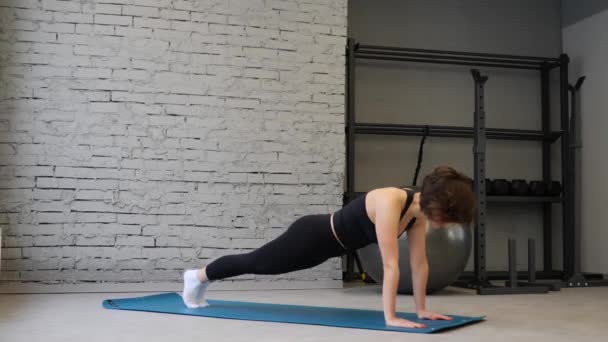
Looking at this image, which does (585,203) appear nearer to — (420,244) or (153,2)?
(420,244)

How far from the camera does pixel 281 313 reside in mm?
3344

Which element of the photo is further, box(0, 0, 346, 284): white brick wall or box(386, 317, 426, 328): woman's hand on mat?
box(0, 0, 346, 284): white brick wall

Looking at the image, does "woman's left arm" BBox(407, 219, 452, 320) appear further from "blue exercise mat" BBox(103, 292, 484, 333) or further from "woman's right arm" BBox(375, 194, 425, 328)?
"woman's right arm" BBox(375, 194, 425, 328)

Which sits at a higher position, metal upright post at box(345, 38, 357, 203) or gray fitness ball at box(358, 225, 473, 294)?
metal upright post at box(345, 38, 357, 203)

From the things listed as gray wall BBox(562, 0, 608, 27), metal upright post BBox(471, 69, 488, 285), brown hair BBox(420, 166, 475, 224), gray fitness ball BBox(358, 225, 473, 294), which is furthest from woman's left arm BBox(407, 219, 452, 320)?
gray wall BBox(562, 0, 608, 27)

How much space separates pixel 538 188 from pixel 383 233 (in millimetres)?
3128

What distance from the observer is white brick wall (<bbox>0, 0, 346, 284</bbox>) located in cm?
464

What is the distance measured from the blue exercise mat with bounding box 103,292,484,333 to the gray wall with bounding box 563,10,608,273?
125 inches

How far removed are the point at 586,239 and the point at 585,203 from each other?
31cm

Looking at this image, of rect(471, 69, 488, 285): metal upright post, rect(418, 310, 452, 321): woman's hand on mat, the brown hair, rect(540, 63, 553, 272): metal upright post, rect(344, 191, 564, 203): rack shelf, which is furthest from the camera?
rect(540, 63, 553, 272): metal upright post

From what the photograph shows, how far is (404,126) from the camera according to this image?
569 centimetres

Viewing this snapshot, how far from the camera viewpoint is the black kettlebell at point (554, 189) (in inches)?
223

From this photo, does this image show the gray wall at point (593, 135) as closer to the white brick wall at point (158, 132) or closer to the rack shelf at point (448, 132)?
the rack shelf at point (448, 132)

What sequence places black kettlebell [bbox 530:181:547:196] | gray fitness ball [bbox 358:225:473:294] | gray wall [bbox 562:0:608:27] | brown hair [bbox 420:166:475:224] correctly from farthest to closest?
gray wall [bbox 562:0:608:27], black kettlebell [bbox 530:181:547:196], gray fitness ball [bbox 358:225:473:294], brown hair [bbox 420:166:475:224]
